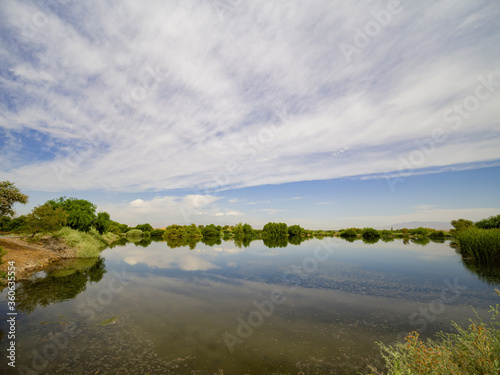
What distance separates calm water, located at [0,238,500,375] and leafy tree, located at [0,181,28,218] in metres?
8.68

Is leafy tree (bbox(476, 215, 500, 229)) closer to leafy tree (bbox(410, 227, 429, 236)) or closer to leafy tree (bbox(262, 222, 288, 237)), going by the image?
leafy tree (bbox(410, 227, 429, 236))

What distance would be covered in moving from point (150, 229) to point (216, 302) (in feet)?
403

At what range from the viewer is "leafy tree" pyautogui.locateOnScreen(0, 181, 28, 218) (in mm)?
21734

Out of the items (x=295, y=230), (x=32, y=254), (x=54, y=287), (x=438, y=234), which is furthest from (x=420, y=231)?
(x=32, y=254)

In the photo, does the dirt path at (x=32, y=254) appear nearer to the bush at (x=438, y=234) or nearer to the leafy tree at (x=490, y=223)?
the leafy tree at (x=490, y=223)

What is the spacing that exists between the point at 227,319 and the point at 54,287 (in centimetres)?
1353

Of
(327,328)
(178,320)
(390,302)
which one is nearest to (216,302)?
(178,320)

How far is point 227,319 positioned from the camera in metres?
10.8

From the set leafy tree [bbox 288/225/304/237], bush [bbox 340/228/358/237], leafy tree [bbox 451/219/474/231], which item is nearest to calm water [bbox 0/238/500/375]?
leafy tree [bbox 451/219/474/231]

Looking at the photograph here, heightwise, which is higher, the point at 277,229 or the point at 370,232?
the point at 277,229

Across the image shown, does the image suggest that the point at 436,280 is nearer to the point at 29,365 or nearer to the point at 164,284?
the point at 164,284

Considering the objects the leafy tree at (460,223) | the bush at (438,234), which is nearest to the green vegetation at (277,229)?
the bush at (438,234)

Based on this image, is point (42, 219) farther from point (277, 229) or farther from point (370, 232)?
point (370, 232)

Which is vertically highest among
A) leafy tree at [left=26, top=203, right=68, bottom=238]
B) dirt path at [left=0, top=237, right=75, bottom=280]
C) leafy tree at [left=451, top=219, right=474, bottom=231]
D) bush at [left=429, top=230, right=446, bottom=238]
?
leafy tree at [left=26, top=203, right=68, bottom=238]
